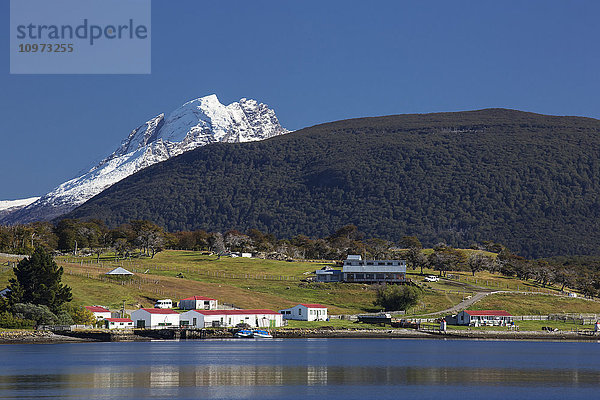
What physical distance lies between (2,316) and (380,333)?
5121cm

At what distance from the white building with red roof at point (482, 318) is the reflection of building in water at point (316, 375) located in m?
62.0

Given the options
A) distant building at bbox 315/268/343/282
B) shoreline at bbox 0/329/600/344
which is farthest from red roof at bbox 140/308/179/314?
distant building at bbox 315/268/343/282

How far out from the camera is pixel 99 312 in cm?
11862

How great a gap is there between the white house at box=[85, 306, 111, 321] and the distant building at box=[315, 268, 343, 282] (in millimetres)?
57605

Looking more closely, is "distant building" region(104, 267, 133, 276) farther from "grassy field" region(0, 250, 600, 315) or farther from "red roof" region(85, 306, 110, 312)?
"red roof" region(85, 306, 110, 312)

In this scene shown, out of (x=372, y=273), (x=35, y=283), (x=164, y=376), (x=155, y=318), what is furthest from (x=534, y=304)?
(x=164, y=376)

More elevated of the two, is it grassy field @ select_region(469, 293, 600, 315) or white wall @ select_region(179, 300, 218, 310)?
white wall @ select_region(179, 300, 218, 310)

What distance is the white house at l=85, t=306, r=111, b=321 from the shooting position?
118 meters

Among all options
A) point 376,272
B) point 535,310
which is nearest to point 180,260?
point 376,272

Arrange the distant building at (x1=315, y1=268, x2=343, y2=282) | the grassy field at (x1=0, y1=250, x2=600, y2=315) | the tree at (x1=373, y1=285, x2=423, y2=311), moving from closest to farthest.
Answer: the grassy field at (x1=0, y1=250, x2=600, y2=315) < the tree at (x1=373, y1=285, x2=423, y2=311) < the distant building at (x1=315, y1=268, x2=343, y2=282)

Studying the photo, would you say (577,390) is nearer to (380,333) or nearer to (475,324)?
(380,333)

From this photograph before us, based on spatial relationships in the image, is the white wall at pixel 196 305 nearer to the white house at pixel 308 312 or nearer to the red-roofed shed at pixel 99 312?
the white house at pixel 308 312

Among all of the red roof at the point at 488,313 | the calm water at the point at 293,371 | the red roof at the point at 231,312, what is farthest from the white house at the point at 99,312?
the red roof at the point at 488,313

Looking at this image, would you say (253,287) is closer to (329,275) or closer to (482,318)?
(329,275)
